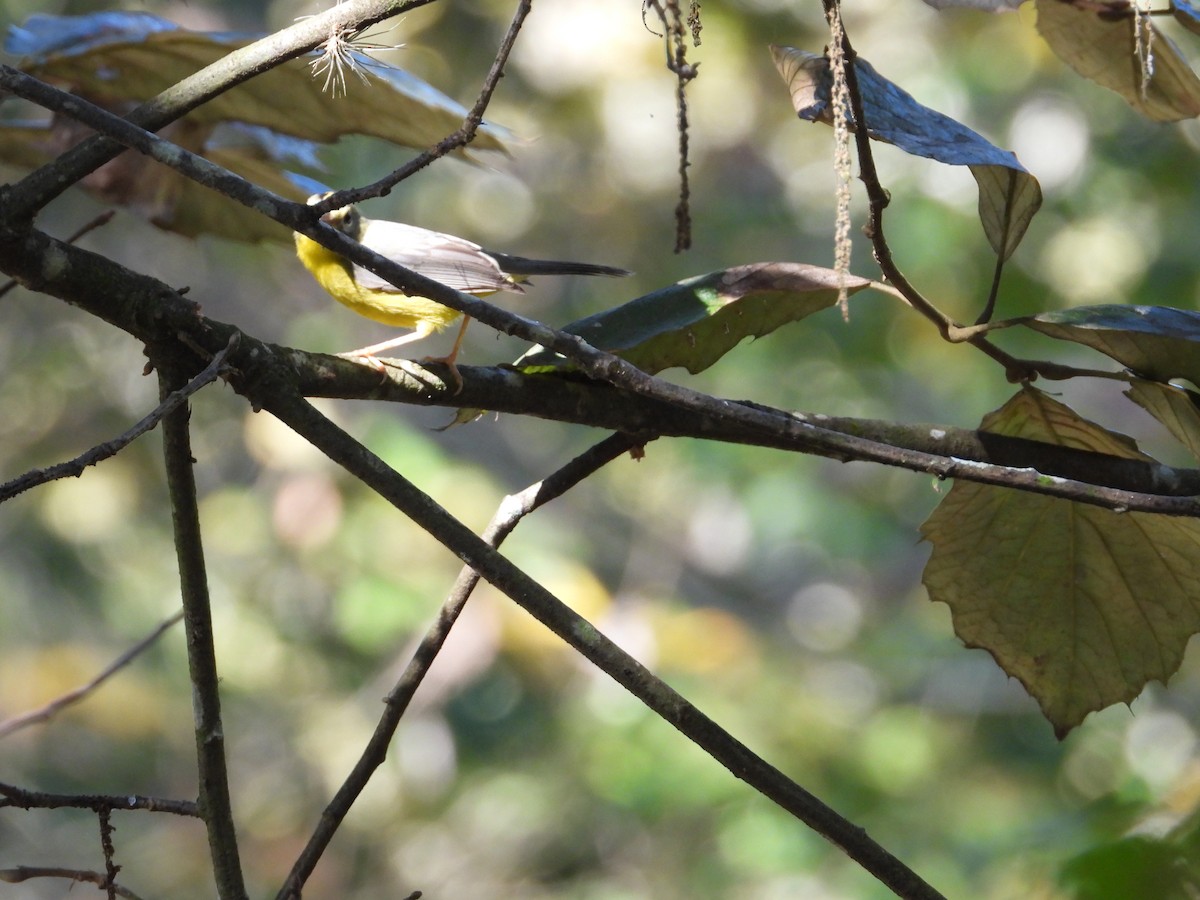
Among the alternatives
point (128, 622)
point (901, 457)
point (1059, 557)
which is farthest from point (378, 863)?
point (901, 457)

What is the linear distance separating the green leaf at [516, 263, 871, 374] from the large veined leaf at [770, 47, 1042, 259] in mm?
146

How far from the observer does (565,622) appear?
821 mm

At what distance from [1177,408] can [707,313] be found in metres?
0.45

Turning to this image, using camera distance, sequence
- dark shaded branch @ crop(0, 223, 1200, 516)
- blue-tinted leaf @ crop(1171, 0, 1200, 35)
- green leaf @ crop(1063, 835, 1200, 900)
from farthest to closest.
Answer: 1. blue-tinted leaf @ crop(1171, 0, 1200, 35)
2. dark shaded branch @ crop(0, 223, 1200, 516)
3. green leaf @ crop(1063, 835, 1200, 900)

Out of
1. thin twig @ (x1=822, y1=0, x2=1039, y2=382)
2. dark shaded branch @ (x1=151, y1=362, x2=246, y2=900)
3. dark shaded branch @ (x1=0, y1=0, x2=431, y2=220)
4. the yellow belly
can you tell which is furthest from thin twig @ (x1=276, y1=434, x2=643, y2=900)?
the yellow belly

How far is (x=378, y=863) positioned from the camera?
5.25m

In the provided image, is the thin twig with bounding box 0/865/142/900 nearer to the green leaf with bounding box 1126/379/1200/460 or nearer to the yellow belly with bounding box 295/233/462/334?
the green leaf with bounding box 1126/379/1200/460

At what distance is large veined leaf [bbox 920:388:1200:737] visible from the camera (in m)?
1.27

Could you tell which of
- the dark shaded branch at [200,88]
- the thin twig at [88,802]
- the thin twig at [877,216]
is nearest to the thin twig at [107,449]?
the dark shaded branch at [200,88]

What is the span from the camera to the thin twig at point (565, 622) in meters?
0.81

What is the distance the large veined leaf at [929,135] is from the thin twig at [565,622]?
47 centimetres

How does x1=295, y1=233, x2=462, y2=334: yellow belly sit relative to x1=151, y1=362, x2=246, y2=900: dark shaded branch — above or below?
above

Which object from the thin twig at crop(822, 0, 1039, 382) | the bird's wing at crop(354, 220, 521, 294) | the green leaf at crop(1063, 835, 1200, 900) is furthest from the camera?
the bird's wing at crop(354, 220, 521, 294)

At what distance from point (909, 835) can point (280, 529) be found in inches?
111
